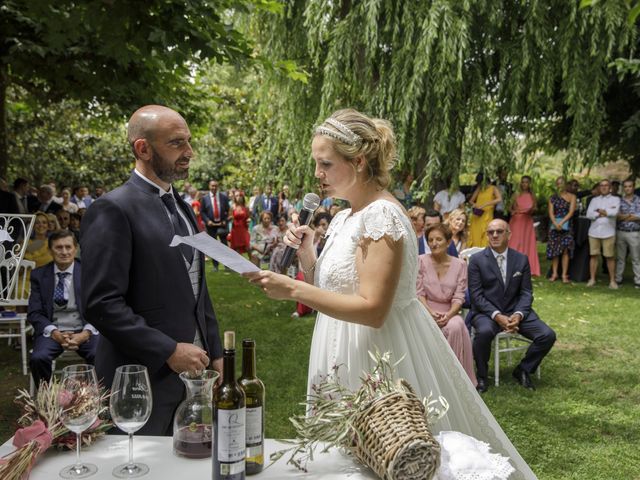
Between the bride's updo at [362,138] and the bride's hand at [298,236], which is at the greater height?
the bride's updo at [362,138]

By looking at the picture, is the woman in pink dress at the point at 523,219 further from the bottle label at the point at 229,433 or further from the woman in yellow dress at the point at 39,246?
the bottle label at the point at 229,433

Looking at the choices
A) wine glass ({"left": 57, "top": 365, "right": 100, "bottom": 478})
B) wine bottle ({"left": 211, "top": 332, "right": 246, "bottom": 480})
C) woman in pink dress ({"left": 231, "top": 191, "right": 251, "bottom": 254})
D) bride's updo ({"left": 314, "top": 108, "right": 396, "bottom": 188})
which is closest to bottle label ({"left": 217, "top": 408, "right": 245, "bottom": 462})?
wine bottle ({"left": 211, "top": 332, "right": 246, "bottom": 480})

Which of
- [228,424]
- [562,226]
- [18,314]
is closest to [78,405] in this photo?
[228,424]

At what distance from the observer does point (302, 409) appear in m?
5.02

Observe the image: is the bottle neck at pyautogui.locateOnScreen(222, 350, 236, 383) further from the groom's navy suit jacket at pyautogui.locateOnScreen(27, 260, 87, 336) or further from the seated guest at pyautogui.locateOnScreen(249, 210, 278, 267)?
the seated guest at pyautogui.locateOnScreen(249, 210, 278, 267)

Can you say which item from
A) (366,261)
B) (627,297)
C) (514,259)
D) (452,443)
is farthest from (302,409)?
(627,297)

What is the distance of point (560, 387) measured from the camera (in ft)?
19.1

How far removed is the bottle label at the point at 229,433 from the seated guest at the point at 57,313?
3.66 m

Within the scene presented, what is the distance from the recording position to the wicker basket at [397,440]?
5.04 ft

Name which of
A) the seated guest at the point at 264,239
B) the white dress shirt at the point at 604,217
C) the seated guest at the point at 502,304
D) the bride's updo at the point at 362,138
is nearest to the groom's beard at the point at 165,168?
the bride's updo at the point at 362,138

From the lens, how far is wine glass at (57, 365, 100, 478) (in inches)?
68.0

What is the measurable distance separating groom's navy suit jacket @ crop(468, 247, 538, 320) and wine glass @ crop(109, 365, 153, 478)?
15.6ft

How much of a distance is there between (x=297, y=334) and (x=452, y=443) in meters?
6.14

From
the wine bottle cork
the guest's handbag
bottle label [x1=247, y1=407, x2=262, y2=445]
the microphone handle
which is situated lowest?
bottle label [x1=247, y1=407, x2=262, y2=445]
